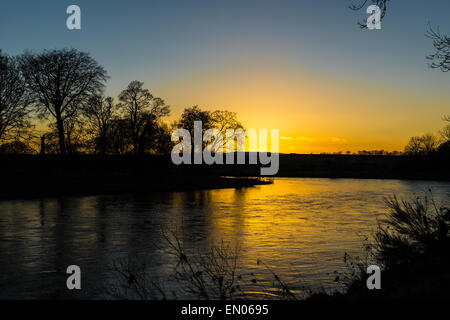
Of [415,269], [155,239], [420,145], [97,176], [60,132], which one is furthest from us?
[420,145]

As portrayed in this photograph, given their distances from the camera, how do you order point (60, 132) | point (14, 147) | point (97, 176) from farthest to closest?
point (97, 176) → point (60, 132) → point (14, 147)

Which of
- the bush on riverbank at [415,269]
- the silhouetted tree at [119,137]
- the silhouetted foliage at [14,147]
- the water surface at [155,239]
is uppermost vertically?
the silhouetted tree at [119,137]

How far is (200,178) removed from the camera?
198ft

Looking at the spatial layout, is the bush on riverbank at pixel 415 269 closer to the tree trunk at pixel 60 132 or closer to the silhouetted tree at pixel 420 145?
the tree trunk at pixel 60 132

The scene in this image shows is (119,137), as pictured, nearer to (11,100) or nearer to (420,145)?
(11,100)

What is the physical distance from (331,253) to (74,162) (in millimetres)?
39584

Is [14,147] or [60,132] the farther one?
[60,132]

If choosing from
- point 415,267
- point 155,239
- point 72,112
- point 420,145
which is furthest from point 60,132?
point 420,145

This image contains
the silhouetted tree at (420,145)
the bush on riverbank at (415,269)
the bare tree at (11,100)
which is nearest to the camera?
the bush on riverbank at (415,269)

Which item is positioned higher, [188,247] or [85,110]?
[85,110]

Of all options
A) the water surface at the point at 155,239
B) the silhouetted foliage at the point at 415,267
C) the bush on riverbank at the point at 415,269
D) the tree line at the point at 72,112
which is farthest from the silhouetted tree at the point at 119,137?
the bush on riverbank at the point at 415,269

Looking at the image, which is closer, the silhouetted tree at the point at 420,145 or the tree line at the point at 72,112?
the tree line at the point at 72,112
